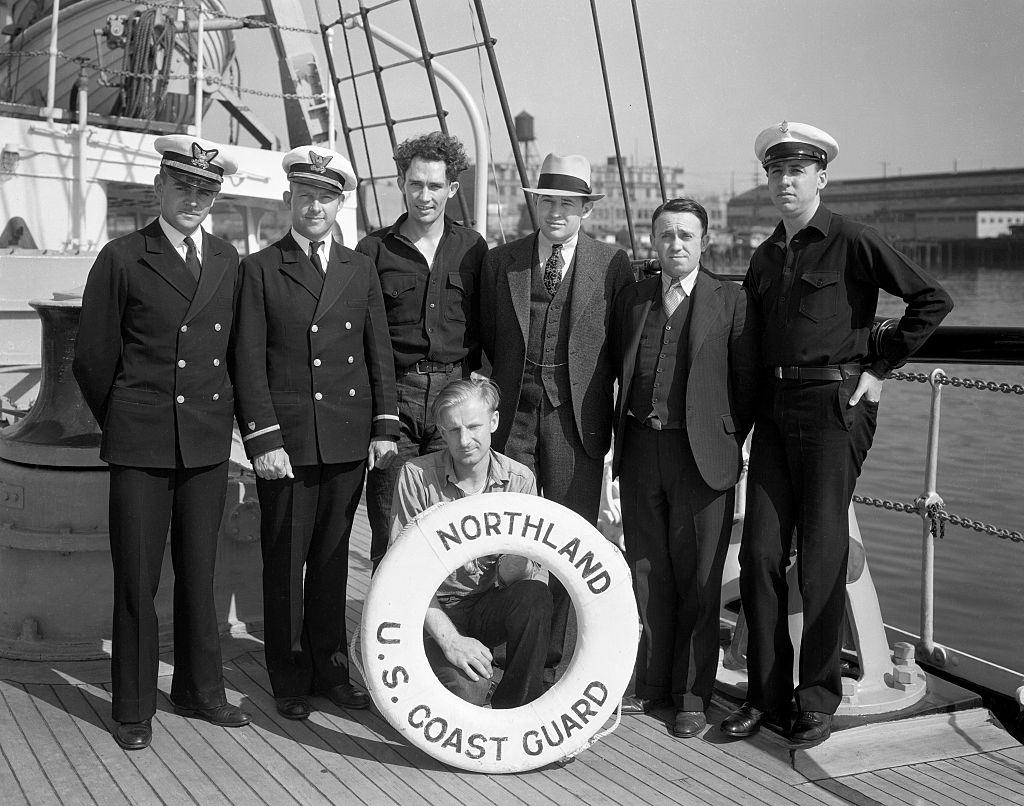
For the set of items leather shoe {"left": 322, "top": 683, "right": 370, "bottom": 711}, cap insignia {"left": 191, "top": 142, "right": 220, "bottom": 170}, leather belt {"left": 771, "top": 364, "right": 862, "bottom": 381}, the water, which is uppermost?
cap insignia {"left": 191, "top": 142, "right": 220, "bottom": 170}

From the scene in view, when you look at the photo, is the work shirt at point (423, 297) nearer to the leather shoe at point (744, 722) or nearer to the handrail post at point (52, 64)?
the leather shoe at point (744, 722)

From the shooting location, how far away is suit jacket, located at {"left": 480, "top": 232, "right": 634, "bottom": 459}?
3.32 m

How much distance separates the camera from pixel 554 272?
3383 millimetres

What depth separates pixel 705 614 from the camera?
3215 millimetres

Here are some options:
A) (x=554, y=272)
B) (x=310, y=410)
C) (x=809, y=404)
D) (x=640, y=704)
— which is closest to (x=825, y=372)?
(x=809, y=404)

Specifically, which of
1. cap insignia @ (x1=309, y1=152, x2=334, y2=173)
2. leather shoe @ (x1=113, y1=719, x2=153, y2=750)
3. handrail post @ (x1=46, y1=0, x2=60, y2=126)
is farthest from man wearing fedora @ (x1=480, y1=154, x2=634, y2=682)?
handrail post @ (x1=46, y1=0, x2=60, y2=126)

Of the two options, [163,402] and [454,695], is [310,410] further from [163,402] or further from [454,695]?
[454,695]

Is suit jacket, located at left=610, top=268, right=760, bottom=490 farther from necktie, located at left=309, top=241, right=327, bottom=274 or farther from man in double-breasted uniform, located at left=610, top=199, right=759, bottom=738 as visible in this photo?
necktie, located at left=309, top=241, right=327, bottom=274

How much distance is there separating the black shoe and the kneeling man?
343 mm

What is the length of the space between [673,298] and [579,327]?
303 millimetres

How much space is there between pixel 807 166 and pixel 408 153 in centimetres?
119

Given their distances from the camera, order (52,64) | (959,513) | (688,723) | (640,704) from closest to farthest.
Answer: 1. (688,723)
2. (640,704)
3. (52,64)
4. (959,513)

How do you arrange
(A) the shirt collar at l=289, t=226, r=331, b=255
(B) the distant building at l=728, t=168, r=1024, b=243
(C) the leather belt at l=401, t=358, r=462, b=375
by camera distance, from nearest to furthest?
1. (A) the shirt collar at l=289, t=226, r=331, b=255
2. (C) the leather belt at l=401, t=358, r=462, b=375
3. (B) the distant building at l=728, t=168, r=1024, b=243

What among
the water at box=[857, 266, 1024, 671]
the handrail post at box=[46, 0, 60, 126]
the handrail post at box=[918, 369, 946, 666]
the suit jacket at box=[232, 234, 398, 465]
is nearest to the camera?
the suit jacket at box=[232, 234, 398, 465]
